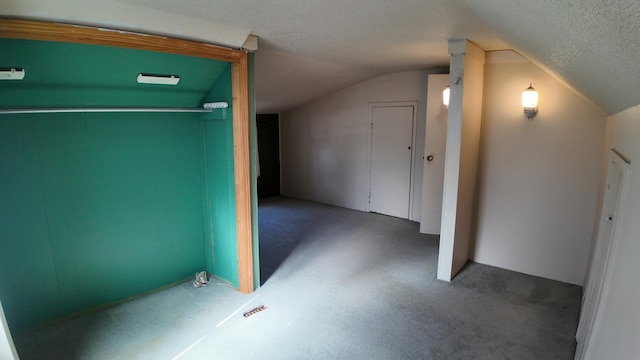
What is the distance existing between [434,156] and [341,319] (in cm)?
268

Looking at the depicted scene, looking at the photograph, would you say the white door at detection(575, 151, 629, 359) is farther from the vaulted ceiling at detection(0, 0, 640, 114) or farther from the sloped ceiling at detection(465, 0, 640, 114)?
the sloped ceiling at detection(465, 0, 640, 114)

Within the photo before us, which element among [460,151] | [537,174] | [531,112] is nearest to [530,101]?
[531,112]

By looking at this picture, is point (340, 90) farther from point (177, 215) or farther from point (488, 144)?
point (177, 215)

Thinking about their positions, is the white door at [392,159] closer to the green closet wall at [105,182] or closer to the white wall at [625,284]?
the green closet wall at [105,182]

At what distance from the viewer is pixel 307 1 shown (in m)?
2.11

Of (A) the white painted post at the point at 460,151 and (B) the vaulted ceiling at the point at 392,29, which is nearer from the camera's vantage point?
(B) the vaulted ceiling at the point at 392,29

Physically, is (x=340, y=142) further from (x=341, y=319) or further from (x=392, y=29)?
(x=341, y=319)

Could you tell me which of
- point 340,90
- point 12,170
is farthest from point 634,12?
point 340,90

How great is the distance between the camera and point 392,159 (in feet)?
17.7

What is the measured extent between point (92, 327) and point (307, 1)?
275 centimetres

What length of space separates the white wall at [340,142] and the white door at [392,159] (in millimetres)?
120

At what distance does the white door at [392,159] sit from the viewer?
5.20m

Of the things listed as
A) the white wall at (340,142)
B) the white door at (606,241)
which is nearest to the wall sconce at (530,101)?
the white door at (606,241)

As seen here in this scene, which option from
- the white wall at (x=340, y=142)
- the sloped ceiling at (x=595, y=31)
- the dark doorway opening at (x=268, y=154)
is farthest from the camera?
the dark doorway opening at (x=268, y=154)
